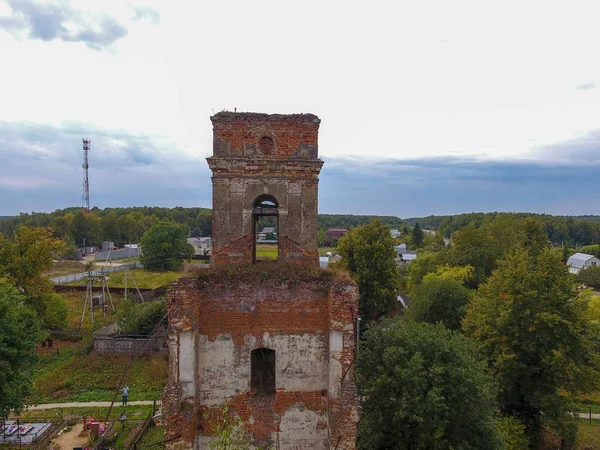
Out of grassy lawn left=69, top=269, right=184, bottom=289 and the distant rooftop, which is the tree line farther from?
the distant rooftop

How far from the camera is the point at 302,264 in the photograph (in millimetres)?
11000

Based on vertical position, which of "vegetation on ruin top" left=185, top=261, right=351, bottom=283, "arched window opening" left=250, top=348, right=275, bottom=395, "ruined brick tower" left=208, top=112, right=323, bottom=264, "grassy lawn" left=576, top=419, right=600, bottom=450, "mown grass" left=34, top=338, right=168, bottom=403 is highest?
"ruined brick tower" left=208, top=112, right=323, bottom=264

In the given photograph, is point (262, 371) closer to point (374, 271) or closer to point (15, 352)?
point (15, 352)

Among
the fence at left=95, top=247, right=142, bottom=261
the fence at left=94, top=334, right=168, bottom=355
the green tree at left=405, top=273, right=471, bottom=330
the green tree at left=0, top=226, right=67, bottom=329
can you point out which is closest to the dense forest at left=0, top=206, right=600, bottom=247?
the fence at left=95, top=247, right=142, bottom=261

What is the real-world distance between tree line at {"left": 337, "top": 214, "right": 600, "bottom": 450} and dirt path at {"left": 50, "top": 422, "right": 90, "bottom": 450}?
443 inches

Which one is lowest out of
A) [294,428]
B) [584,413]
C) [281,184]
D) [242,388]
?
[584,413]

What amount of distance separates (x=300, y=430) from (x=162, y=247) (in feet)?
172

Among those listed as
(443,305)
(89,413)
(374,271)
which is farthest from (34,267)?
(443,305)

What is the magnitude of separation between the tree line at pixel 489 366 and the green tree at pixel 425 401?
0.03 meters

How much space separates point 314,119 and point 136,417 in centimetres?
Answer: 1524

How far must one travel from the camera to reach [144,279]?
171ft

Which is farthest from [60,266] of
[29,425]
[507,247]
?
[507,247]

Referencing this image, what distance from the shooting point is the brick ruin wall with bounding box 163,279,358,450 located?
33.1ft

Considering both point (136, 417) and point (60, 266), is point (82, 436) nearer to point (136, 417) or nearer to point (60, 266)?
point (136, 417)
